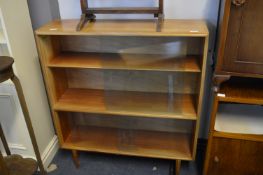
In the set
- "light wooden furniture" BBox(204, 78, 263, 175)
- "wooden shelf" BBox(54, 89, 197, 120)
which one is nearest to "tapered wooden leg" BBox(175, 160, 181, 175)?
"light wooden furniture" BBox(204, 78, 263, 175)

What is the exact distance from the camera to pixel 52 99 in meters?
1.72

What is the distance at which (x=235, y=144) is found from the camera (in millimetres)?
1538

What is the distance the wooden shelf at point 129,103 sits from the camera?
1.65 meters

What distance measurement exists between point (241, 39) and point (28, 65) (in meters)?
1.29

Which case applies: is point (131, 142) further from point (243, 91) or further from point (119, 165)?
point (243, 91)

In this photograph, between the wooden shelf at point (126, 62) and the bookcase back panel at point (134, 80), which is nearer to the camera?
the wooden shelf at point (126, 62)

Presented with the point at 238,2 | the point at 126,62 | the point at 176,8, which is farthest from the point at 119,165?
the point at 238,2

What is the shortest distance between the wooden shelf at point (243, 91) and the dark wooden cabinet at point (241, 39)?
0.54ft

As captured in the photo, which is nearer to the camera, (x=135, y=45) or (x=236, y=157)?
(x=236, y=157)

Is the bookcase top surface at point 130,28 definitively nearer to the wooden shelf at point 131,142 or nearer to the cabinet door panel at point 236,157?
the cabinet door panel at point 236,157

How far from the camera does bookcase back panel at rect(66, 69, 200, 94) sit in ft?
5.88

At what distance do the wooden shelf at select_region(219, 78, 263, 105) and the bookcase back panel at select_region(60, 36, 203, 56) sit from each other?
0.30 meters

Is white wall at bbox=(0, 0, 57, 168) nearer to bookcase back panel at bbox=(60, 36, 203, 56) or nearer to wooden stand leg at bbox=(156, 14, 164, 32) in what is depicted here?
bookcase back panel at bbox=(60, 36, 203, 56)

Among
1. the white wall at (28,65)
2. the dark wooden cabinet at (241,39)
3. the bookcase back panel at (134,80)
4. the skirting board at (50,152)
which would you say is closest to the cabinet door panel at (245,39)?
the dark wooden cabinet at (241,39)
